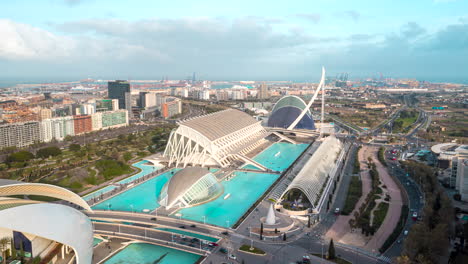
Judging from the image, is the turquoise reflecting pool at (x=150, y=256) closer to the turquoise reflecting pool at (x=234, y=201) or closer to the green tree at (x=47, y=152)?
the turquoise reflecting pool at (x=234, y=201)

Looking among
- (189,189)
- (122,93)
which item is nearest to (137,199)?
(189,189)

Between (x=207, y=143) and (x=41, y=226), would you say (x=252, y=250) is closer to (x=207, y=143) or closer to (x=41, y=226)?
(x=41, y=226)

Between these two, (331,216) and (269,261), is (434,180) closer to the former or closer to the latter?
(331,216)

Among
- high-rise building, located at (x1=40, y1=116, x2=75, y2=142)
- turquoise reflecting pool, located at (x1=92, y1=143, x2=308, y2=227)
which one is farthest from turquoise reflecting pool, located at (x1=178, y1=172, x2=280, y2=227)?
high-rise building, located at (x1=40, y1=116, x2=75, y2=142)

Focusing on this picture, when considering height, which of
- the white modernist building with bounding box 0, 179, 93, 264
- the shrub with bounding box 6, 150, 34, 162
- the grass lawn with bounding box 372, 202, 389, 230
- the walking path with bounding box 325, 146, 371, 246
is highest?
the white modernist building with bounding box 0, 179, 93, 264

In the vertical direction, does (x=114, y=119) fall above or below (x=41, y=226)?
below

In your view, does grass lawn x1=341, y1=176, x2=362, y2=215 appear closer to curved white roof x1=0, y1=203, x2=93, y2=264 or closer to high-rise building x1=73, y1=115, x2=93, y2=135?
curved white roof x1=0, y1=203, x2=93, y2=264
